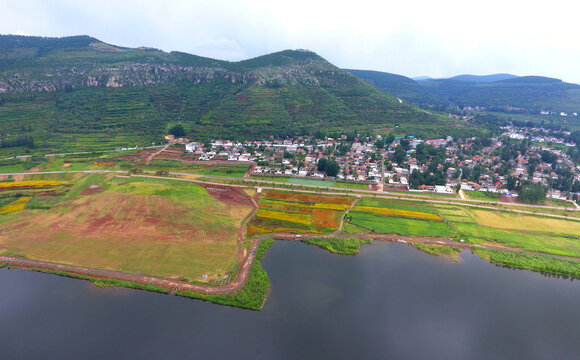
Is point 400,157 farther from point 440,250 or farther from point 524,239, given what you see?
point 440,250

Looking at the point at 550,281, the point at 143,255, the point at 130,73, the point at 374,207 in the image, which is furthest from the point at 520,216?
the point at 130,73

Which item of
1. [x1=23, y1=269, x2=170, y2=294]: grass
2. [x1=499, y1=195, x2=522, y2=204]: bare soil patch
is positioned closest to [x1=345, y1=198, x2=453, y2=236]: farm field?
[x1=499, y1=195, x2=522, y2=204]: bare soil patch

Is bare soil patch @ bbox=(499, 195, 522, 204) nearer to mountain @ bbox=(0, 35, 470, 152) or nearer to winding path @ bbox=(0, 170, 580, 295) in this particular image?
winding path @ bbox=(0, 170, 580, 295)

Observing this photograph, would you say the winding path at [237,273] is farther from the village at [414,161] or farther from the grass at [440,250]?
the village at [414,161]

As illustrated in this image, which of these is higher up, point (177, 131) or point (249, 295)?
point (177, 131)

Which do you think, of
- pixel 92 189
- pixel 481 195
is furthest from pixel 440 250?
pixel 92 189

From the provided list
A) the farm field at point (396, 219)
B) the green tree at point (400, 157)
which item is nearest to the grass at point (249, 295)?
the farm field at point (396, 219)
